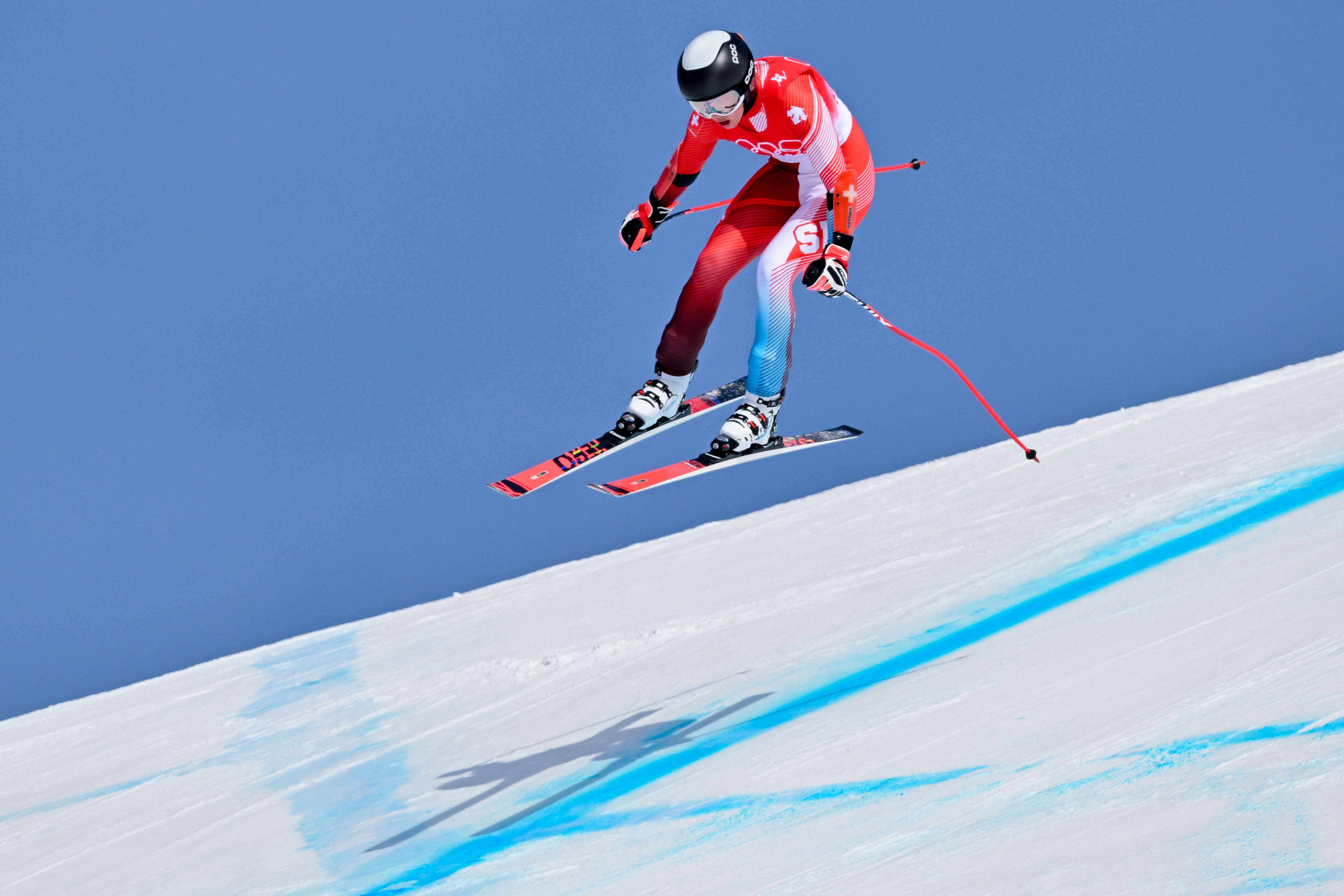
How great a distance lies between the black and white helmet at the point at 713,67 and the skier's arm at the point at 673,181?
0.94 ft

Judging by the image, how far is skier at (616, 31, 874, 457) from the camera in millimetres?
3740

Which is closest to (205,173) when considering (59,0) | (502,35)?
(59,0)

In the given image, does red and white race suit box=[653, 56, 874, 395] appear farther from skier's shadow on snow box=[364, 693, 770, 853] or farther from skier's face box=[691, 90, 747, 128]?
skier's shadow on snow box=[364, 693, 770, 853]

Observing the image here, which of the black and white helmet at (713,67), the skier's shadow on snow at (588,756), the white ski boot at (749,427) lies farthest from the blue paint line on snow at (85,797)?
the black and white helmet at (713,67)

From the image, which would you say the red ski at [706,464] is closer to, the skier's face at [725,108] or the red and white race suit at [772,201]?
the red and white race suit at [772,201]

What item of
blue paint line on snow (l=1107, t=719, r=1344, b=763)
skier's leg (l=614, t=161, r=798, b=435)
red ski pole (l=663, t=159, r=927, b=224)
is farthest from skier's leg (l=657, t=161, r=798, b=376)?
blue paint line on snow (l=1107, t=719, r=1344, b=763)

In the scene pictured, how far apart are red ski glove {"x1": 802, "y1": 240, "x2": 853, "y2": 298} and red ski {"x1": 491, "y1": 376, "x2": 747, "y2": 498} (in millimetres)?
480

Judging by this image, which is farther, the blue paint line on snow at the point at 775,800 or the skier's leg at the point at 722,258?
the skier's leg at the point at 722,258

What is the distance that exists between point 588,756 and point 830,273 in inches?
88.3

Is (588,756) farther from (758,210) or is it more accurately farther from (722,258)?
(758,210)

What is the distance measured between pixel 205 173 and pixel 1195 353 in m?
5.96

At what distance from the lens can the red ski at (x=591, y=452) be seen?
3.92 meters

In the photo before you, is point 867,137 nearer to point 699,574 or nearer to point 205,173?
point 699,574

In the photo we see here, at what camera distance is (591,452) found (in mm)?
4074
